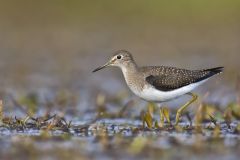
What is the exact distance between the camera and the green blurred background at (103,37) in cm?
1753

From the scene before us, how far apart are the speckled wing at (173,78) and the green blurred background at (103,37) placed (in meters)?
4.51

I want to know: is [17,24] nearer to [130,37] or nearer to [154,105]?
[130,37]

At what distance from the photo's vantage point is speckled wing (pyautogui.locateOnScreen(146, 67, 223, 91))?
11.0 m

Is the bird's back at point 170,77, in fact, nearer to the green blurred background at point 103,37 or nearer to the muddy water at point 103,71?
the muddy water at point 103,71

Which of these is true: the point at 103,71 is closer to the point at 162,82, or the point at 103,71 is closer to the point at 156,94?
the point at 162,82

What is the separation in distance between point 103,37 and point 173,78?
437 inches

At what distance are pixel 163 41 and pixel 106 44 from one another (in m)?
1.76

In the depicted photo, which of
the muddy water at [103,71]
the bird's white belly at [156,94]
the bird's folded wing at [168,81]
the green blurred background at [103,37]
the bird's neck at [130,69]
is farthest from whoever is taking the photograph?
the green blurred background at [103,37]

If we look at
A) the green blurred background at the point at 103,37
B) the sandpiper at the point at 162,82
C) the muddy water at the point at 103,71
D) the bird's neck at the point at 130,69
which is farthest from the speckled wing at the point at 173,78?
the green blurred background at the point at 103,37

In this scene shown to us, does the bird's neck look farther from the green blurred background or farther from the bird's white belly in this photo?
the green blurred background

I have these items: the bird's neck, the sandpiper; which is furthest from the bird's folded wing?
the bird's neck

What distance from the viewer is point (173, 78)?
1116 centimetres

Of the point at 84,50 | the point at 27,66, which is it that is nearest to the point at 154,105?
the point at 27,66

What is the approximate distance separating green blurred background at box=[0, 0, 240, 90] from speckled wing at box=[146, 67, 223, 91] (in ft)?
14.8
